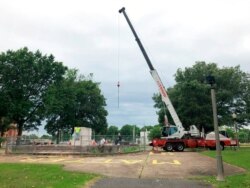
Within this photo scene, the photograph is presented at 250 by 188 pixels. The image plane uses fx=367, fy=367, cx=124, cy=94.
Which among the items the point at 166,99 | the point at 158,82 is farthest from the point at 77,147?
the point at 158,82

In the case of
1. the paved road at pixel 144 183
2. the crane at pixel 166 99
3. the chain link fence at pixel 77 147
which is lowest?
the paved road at pixel 144 183

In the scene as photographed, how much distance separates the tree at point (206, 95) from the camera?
165 feet

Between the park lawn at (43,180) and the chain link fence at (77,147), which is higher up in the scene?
the chain link fence at (77,147)

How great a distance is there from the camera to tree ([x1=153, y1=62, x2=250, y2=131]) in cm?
5025

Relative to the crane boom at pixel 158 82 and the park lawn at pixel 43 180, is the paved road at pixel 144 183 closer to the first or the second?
the park lawn at pixel 43 180

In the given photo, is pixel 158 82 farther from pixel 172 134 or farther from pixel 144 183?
pixel 144 183

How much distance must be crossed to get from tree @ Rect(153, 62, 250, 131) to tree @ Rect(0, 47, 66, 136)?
1863 cm

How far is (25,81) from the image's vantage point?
174ft

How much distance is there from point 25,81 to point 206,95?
25757 millimetres

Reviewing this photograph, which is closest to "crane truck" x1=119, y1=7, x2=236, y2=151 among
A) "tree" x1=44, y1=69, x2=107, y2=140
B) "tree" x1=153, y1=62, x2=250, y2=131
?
"tree" x1=153, y1=62, x2=250, y2=131

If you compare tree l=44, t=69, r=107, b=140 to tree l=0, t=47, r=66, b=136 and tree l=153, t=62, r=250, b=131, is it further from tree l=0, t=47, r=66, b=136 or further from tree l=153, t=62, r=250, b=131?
→ tree l=153, t=62, r=250, b=131

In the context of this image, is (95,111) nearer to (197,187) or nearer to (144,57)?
(144,57)

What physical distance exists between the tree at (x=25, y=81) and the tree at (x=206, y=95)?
18.6 meters

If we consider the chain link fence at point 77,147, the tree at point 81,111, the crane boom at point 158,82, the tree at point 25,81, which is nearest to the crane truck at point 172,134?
the crane boom at point 158,82
